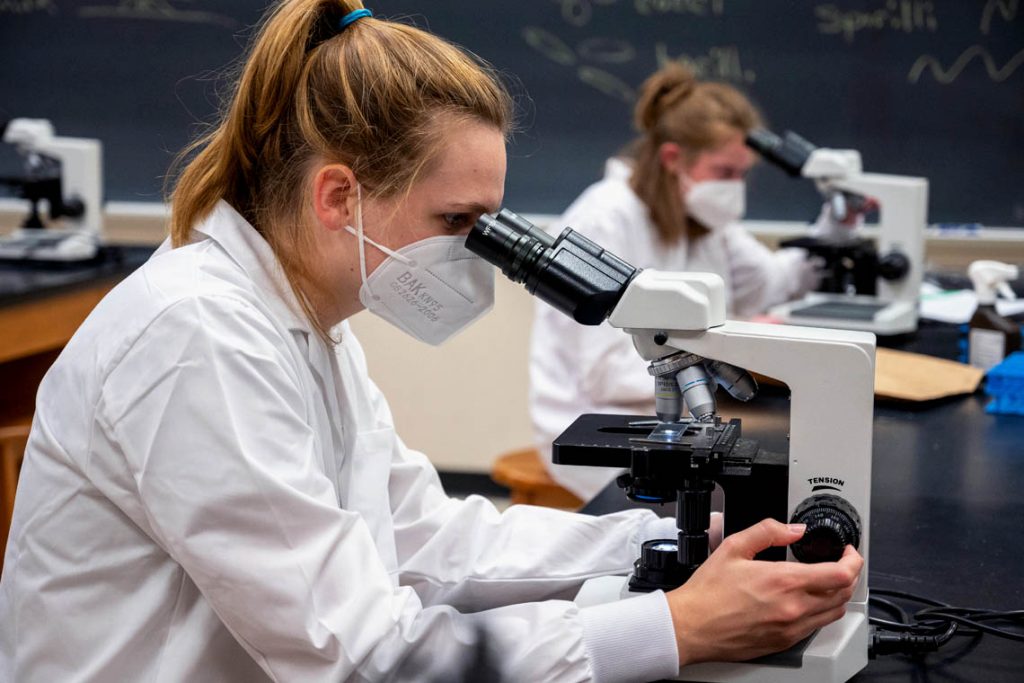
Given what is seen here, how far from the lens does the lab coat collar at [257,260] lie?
113 centimetres

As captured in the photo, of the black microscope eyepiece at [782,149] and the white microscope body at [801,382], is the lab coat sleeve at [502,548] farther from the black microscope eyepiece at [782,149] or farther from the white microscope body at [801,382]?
the black microscope eyepiece at [782,149]

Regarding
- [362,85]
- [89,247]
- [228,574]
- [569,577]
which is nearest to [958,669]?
[569,577]

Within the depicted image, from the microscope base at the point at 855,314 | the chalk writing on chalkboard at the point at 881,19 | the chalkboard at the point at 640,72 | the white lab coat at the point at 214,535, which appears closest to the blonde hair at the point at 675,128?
the microscope base at the point at 855,314

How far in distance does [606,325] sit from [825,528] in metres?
1.56

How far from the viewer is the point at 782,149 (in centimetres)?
272

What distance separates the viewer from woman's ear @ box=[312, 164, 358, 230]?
1136 millimetres

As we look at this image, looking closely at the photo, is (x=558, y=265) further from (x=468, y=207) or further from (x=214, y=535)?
(x=214, y=535)

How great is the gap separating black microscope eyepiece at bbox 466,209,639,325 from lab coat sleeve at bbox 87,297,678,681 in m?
0.22

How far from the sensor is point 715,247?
297 centimetres

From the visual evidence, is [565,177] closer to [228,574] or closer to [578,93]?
[578,93]

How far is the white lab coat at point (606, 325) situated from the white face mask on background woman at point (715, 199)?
0.10 metres

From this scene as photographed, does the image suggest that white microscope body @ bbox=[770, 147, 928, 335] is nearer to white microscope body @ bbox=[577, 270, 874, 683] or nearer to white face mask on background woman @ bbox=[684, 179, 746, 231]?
white face mask on background woman @ bbox=[684, 179, 746, 231]

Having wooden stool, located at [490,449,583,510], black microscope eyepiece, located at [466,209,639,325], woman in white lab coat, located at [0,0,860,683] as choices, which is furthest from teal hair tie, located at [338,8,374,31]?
wooden stool, located at [490,449,583,510]

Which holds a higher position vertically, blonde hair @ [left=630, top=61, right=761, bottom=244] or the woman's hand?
blonde hair @ [left=630, top=61, right=761, bottom=244]
